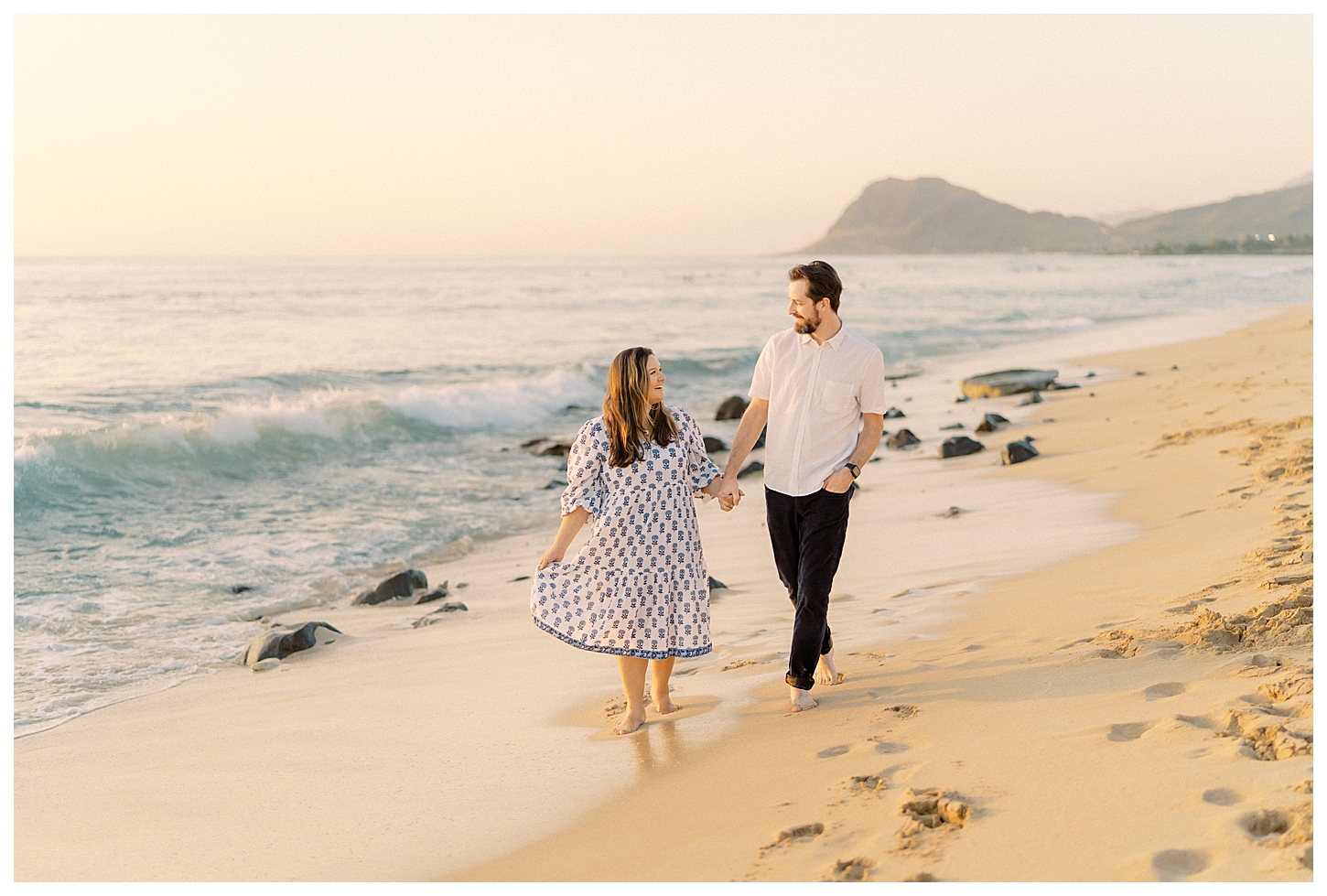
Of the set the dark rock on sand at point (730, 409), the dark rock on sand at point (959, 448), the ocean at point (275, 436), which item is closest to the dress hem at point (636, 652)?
the ocean at point (275, 436)

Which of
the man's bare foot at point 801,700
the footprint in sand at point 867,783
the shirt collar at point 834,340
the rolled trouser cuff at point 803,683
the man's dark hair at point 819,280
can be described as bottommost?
the man's bare foot at point 801,700

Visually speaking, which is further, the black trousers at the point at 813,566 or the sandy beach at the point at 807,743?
the black trousers at the point at 813,566

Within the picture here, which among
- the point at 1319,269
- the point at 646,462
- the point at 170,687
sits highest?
the point at 1319,269

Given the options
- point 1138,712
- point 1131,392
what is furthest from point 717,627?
point 1131,392

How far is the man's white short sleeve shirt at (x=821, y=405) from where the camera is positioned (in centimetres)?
433

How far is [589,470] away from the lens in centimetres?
427

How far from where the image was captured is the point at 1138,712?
11.9 ft

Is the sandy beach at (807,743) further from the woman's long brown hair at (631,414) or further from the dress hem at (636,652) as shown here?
the woman's long brown hair at (631,414)

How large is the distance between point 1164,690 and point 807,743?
1.37m

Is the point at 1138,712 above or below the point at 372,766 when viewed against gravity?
above

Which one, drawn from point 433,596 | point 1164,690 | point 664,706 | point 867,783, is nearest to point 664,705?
point 664,706

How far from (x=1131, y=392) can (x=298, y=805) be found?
14.4m

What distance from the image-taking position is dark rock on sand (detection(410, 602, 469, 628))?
6.73 meters
